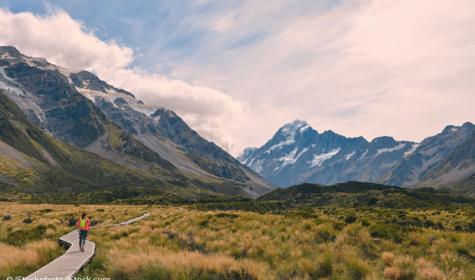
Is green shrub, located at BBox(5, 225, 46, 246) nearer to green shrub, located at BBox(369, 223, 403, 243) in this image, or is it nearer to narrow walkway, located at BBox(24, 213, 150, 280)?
narrow walkway, located at BBox(24, 213, 150, 280)

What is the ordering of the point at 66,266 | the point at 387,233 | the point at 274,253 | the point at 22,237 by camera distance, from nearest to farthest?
the point at 66,266
the point at 274,253
the point at 387,233
the point at 22,237

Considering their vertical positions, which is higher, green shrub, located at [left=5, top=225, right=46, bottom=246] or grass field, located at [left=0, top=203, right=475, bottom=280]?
green shrub, located at [left=5, top=225, right=46, bottom=246]

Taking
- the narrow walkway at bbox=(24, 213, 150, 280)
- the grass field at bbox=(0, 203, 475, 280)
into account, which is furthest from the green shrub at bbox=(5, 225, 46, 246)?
the narrow walkway at bbox=(24, 213, 150, 280)

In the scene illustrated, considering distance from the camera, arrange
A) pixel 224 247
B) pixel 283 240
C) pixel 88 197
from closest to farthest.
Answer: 1. pixel 224 247
2. pixel 283 240
3. pixel 88 197

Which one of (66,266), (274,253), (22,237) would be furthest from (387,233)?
(22,237)

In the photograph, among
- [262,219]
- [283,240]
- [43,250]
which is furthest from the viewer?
[262,219]

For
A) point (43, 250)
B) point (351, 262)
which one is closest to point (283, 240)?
point (351, 262)

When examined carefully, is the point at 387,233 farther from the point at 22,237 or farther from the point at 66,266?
the point at 22,237

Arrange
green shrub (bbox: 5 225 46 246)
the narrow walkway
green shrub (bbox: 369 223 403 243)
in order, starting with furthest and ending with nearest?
green shrub (bbox: 5 225 46 246), green shrub (bbox: 369 223 403 243), the narrow walkway

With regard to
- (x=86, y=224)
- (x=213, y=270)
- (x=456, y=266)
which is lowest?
(x=456, y=266)

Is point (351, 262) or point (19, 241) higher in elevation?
point (19, 241)

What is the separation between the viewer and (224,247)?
67.2 ft

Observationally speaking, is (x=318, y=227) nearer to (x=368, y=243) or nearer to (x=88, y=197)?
(x=368, y=243)

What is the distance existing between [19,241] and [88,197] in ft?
598
